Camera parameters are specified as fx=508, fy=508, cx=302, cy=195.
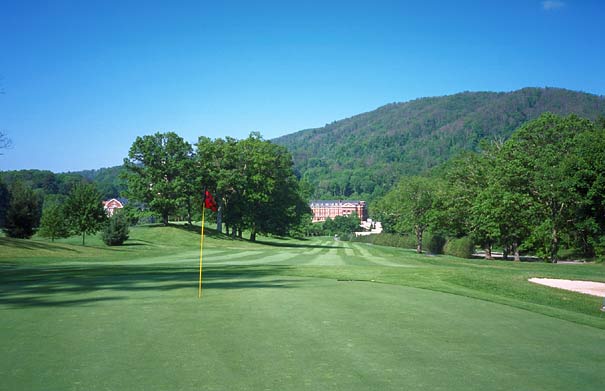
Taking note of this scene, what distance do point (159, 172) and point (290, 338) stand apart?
57.3m

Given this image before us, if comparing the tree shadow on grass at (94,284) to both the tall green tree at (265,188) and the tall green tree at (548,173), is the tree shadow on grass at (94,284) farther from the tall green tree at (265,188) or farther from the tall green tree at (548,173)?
the tall green tree at (265,188)

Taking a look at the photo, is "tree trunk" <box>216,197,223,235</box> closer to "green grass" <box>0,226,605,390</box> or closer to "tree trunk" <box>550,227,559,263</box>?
"tree trunk" <box>550,227,559,263</box>

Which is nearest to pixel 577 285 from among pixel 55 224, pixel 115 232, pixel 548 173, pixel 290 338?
pixel 290 338

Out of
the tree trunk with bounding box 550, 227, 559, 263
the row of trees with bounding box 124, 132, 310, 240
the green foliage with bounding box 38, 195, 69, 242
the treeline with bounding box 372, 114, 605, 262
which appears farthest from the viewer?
the row of trees with bounding box 124, 132, 310, 240

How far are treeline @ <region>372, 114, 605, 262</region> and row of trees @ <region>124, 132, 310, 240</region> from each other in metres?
23.0

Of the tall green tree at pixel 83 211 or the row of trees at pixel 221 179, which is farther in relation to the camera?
the row of trees at pixel 221 179

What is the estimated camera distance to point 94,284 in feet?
47.6

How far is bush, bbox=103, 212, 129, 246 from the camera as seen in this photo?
46.4m

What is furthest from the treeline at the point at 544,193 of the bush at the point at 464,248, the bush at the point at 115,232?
the bush at the point at 115,232

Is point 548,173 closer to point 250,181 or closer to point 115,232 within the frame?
point 250,181

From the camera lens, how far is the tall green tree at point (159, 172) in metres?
61.6

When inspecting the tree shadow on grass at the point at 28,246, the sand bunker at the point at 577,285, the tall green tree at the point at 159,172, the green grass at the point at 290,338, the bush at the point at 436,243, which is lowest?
Result: the bush at the point at 436,243

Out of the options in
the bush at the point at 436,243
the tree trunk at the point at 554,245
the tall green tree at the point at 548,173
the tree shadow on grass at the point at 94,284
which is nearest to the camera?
the tree shadow on grass at the point at 94,284

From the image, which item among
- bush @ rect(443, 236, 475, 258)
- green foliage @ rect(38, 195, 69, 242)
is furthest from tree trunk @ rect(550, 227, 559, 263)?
green foliage @ rect(38, 195, 69, 242)
